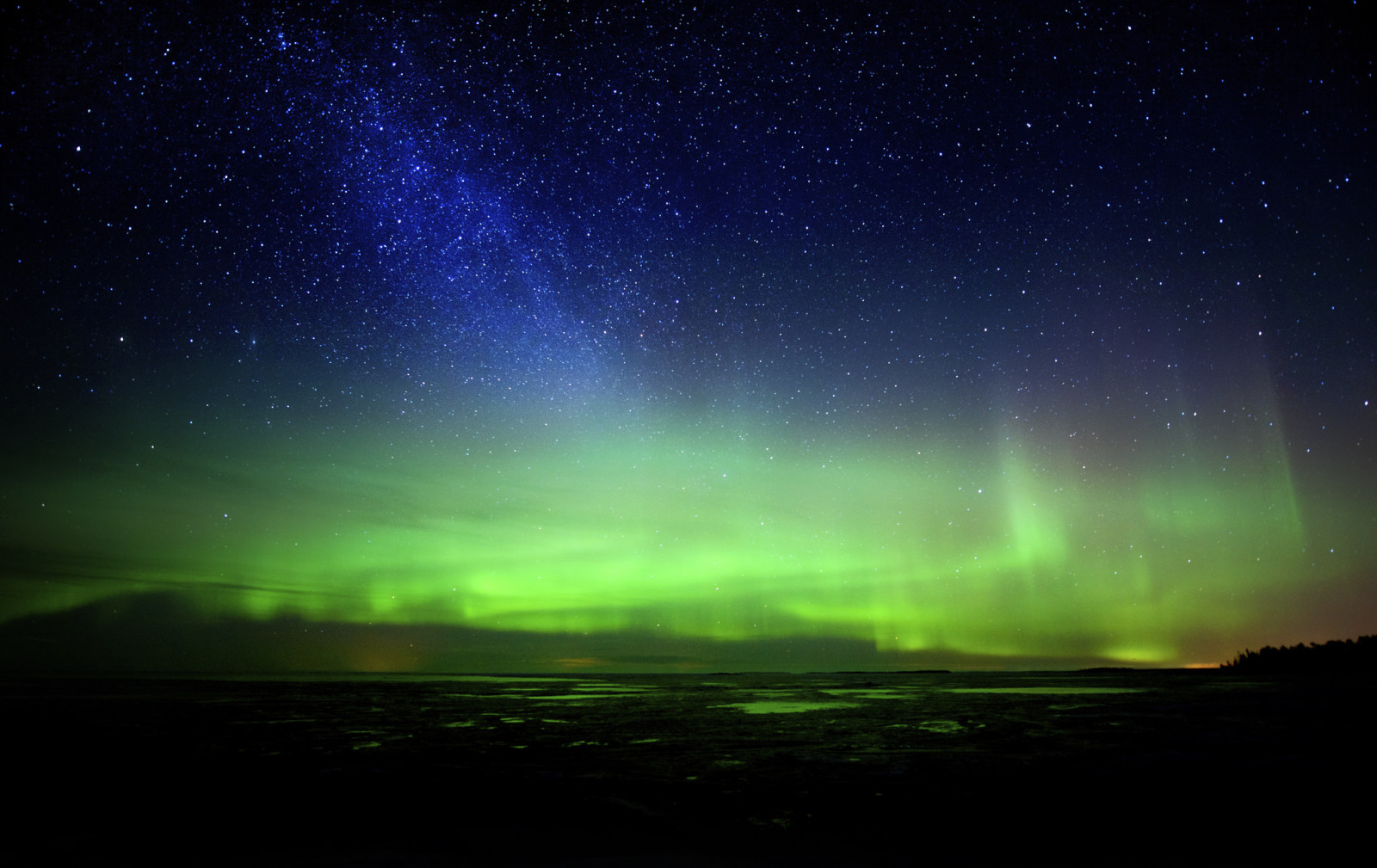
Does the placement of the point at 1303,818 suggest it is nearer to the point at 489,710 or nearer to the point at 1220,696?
the point at 489,710

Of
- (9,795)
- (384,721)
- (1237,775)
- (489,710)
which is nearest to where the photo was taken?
(9,795)

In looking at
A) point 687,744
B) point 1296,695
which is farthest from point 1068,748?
point 1296,695

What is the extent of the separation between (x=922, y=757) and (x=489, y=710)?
1811cm

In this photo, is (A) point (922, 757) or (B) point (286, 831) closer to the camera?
(B) point (286, 831)

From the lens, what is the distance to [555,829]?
320 inches

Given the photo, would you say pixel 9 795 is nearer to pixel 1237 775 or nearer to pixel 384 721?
pixel 384 721

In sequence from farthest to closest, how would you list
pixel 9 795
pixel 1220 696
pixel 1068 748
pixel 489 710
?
pixel 1220 696, pixel 489 710, pixel 1068 748, pixel 9 795

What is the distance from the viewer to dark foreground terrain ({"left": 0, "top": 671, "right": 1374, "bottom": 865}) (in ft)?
24.0

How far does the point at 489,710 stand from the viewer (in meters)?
26.4

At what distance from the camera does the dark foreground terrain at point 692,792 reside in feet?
24.0

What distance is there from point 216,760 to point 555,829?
29.6 ft

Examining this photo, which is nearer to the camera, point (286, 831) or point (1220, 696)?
point (286, 831)

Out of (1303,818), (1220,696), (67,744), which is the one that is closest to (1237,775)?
(1303,818)

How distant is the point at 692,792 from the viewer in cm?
998
